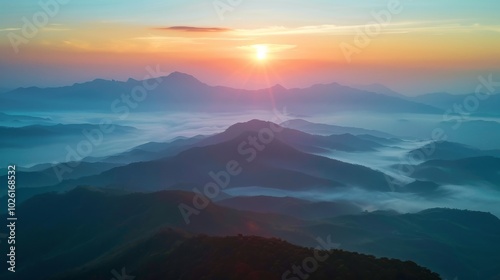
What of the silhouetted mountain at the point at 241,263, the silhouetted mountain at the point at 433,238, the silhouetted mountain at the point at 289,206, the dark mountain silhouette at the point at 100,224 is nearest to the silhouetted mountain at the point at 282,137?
the silhouetted mountain at the point at 289,206

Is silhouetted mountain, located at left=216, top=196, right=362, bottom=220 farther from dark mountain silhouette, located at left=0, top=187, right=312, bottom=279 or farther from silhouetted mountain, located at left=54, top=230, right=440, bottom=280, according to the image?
silhouetted mountain, located at left=54, top=230, right=440, bottom=280

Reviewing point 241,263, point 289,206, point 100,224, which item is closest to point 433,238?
point 289,206

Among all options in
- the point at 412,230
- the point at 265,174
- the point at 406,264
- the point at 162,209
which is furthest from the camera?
the point at 265,174

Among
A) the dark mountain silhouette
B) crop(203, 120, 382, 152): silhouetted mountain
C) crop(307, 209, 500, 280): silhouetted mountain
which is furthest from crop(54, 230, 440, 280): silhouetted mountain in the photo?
crop(203, 120, 382, 152): silhouetted mountain

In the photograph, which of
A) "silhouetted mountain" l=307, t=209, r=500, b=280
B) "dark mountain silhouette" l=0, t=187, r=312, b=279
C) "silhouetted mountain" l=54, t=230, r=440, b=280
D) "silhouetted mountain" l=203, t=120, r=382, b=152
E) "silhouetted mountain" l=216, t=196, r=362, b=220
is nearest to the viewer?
"silhouetted mountain" l=54, t=230, r=440, b=280

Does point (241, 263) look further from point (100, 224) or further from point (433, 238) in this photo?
point (433, 238)

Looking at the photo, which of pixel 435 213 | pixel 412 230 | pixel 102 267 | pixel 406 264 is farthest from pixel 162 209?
pixel 435 213

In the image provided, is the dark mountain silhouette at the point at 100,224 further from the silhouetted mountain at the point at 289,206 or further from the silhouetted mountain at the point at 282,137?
the silhouetted mountain at the point at 282,137

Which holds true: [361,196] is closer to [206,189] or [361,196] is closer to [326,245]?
[206,189]
